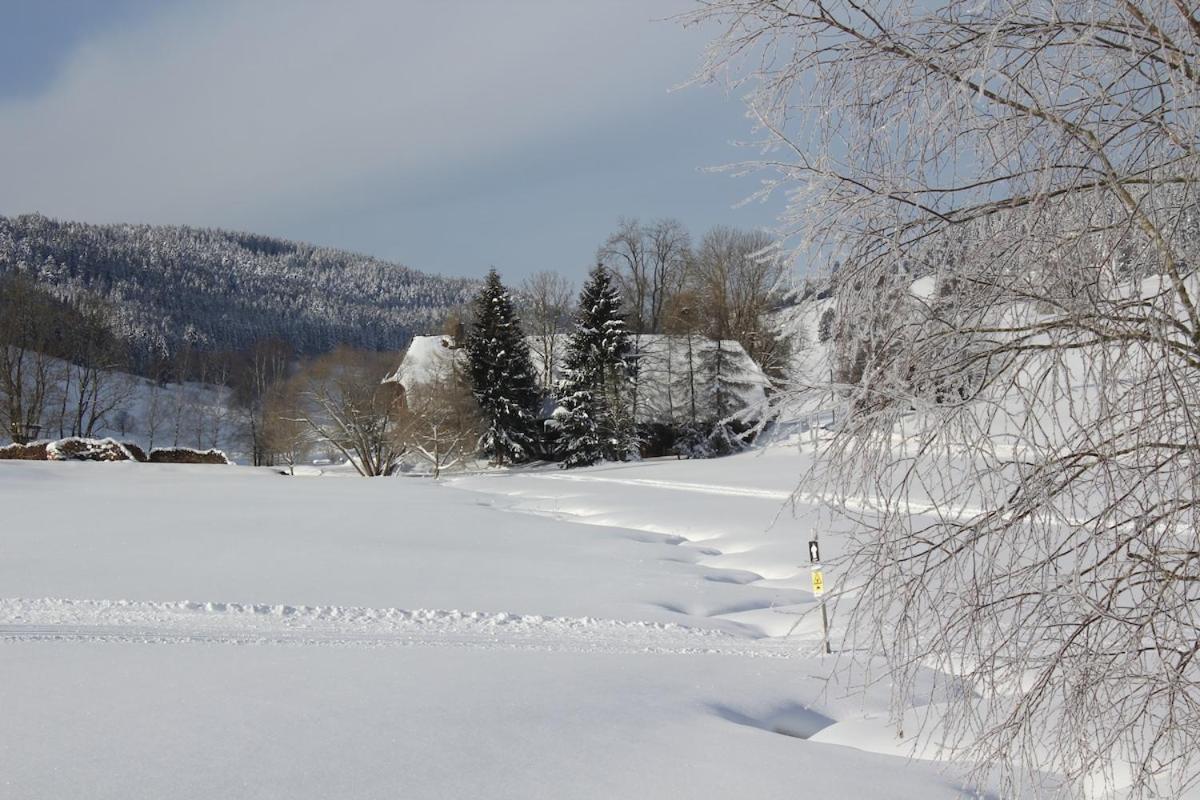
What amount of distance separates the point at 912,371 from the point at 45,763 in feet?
15.3

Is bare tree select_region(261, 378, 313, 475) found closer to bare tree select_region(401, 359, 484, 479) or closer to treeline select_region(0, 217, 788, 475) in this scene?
treeline select_region(0, 217, 788, 475)

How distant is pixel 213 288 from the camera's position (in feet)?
406

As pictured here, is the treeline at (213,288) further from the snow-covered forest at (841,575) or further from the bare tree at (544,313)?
the snow-covered forest at (841,575)

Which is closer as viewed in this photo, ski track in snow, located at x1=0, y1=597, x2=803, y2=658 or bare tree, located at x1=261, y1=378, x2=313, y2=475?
ski track in snow, located at x1=0, y1=597, x2=803, y2=658

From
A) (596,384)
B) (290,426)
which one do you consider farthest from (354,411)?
(596,384)

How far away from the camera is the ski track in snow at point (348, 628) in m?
7.61

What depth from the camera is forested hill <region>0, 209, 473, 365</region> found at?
10094 cm

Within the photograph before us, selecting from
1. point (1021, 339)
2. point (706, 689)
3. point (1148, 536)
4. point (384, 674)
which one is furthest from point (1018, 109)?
point (384, 674)

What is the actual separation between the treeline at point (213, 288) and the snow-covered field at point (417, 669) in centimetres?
6838

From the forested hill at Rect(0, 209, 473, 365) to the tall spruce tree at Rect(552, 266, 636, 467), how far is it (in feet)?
167

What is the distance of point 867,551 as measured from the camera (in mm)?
2936

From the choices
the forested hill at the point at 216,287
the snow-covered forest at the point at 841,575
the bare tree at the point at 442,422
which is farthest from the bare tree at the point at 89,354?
the forested hill at the point at 216,287

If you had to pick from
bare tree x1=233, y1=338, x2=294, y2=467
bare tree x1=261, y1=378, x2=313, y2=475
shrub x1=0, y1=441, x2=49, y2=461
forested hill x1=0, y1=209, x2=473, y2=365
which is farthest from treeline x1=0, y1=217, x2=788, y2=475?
forested hill x1=0, y1=209, x2=473, y2=365

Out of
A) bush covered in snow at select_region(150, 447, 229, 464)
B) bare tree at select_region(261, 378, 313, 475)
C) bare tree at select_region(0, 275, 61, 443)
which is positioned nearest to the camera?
bush covered in snow at select_region(150, 447, 229, 464)
